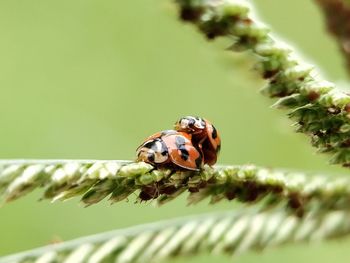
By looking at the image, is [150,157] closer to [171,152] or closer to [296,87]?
[171,152]

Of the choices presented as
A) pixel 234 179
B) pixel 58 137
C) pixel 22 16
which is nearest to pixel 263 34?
pixel 234 179

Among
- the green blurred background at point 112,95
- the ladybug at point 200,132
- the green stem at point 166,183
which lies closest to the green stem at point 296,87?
the green stem at point 166,183

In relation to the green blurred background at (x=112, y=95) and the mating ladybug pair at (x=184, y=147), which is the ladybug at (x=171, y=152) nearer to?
the mating ladybug pair at (x=184, y=147)

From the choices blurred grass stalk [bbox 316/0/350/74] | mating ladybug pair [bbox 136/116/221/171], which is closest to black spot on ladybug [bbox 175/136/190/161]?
mating ladybug pair [bbox 136/116/221/171]

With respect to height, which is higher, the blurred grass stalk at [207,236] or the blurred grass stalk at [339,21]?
the blurred grass stalk at [339,21]

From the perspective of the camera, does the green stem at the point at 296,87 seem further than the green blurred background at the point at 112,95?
No

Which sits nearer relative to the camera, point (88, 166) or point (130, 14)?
point (88, 166)

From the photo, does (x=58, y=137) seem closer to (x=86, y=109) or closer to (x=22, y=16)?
(x=86, y=109)
